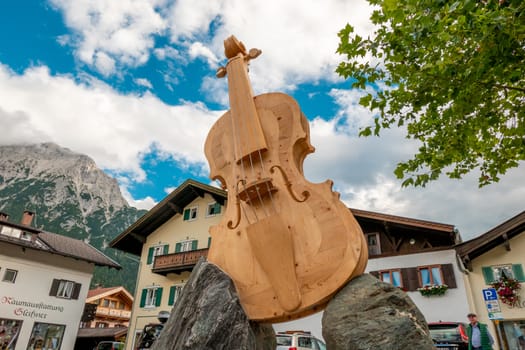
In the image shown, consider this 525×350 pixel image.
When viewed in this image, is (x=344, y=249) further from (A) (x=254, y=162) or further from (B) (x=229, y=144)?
(B) (x=229, y=144)

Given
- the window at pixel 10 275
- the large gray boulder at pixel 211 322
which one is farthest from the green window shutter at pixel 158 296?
the large gray boulder at pixel 211 322

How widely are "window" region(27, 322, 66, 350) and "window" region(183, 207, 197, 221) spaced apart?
9.80 metres

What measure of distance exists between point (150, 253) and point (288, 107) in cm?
2076

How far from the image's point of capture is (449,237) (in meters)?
14.7

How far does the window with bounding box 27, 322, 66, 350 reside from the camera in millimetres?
19281

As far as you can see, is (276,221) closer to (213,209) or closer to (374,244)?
(374,244)

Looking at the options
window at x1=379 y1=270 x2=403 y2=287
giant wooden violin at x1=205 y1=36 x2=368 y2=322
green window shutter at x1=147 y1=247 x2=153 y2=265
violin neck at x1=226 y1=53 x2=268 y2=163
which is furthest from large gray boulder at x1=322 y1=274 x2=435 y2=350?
green window shutter at x1=147 y1=247 x2=153 y2=265

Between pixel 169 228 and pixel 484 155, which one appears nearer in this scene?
pixel 484 155

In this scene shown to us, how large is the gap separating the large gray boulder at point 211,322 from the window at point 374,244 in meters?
14.2

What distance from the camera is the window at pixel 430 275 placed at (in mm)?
14455

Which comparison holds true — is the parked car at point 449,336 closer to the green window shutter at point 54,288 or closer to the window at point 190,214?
the window at point 190,214

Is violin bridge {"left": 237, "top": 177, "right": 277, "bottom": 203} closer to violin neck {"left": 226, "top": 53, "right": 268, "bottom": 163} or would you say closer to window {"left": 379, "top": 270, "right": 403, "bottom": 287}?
violin neck {"left": 226, "top": 53, "right": 268, "bottom": 163}

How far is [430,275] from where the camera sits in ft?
48.1

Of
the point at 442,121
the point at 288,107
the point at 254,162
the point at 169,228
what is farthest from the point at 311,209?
the point at 169,228
